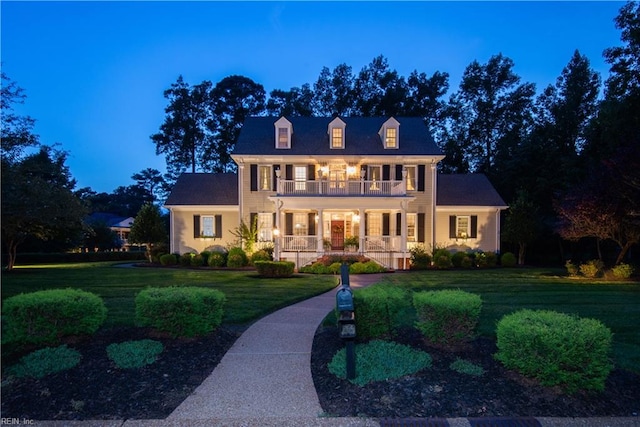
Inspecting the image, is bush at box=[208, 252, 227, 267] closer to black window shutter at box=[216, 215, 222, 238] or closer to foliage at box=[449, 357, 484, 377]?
black window shutter at box=[216, 215, 222, 238]

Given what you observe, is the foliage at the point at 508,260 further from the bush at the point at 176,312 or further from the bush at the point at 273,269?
the bush at the point at 176,312

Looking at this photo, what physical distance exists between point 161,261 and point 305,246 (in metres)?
8.51

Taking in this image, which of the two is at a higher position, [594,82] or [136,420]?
[594,82]

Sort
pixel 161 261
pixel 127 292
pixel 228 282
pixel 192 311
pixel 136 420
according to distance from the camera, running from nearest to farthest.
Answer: pixel 136 420, pixel 192 311, pixel 127 292, pixel 228 282, pixel 161 261

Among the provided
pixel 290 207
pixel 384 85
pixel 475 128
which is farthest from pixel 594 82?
pixel 290 207

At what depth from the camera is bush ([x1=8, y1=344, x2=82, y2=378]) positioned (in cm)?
441

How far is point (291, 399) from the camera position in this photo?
4.07m

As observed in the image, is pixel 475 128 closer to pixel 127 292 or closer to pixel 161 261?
pixel 161 261

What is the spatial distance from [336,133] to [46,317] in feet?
61.9

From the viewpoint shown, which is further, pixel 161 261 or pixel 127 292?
pixel 161 261

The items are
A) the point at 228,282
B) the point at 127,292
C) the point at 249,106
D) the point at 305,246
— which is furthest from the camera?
the point at 249,106

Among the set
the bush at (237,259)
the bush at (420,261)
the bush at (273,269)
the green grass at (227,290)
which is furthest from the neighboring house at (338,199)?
the green grass at (227,290)

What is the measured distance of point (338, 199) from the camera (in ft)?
64.9

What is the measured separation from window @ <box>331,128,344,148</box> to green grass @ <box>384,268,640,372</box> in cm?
1101
